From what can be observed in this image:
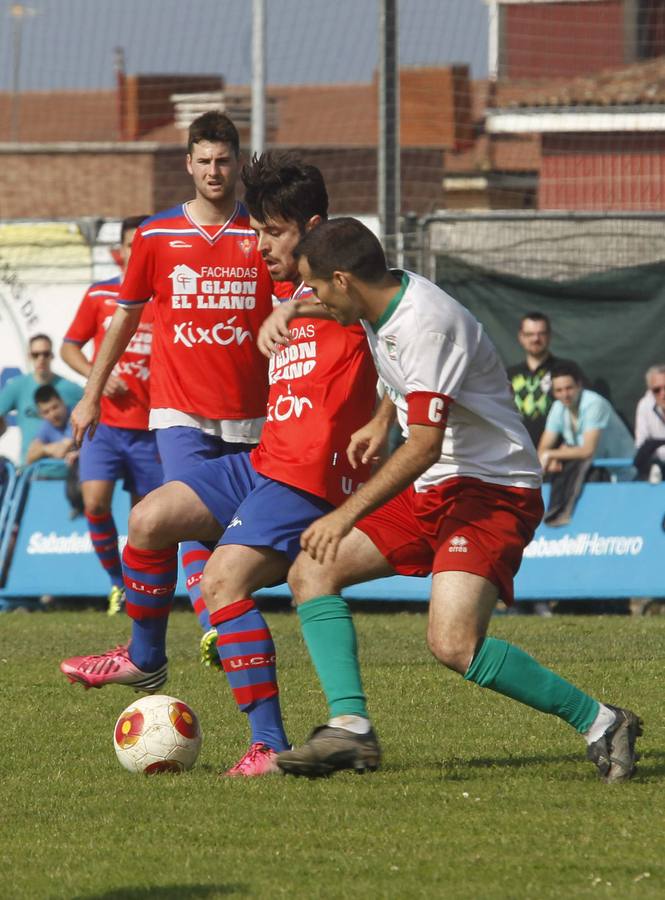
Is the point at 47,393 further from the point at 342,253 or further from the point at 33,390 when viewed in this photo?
the point at 342,253

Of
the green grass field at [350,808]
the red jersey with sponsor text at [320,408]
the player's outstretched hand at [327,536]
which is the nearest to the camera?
the green grass field at [350,808]

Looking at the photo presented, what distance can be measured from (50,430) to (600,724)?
934 cm

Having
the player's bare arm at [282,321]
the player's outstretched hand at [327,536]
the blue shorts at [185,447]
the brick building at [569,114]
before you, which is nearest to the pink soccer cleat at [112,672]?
the blue shorts at [185,447]

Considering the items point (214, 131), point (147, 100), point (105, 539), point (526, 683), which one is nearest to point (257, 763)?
point (526, 683)

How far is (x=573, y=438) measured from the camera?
1271 centimetres

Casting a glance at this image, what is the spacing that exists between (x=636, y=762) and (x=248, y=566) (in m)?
1.55

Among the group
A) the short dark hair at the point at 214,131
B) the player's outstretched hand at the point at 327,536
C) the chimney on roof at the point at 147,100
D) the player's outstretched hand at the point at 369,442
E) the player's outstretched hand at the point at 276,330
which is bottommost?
the player's outstretched hand at the point at 327,536

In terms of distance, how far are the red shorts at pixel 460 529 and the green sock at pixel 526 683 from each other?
21 cm

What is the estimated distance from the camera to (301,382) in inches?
247

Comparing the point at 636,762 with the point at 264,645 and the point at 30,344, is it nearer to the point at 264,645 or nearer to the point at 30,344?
the point at 264,645

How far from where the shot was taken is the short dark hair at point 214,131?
7730 mm

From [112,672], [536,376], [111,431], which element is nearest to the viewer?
[112,672]

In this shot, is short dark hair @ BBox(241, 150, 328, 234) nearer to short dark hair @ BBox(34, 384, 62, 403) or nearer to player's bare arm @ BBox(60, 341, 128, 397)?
player's bare arm @ BBox(60, 341, 128, 397)

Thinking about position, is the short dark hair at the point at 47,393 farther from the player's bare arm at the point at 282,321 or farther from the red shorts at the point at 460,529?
the red shorts at the point at 460,529
